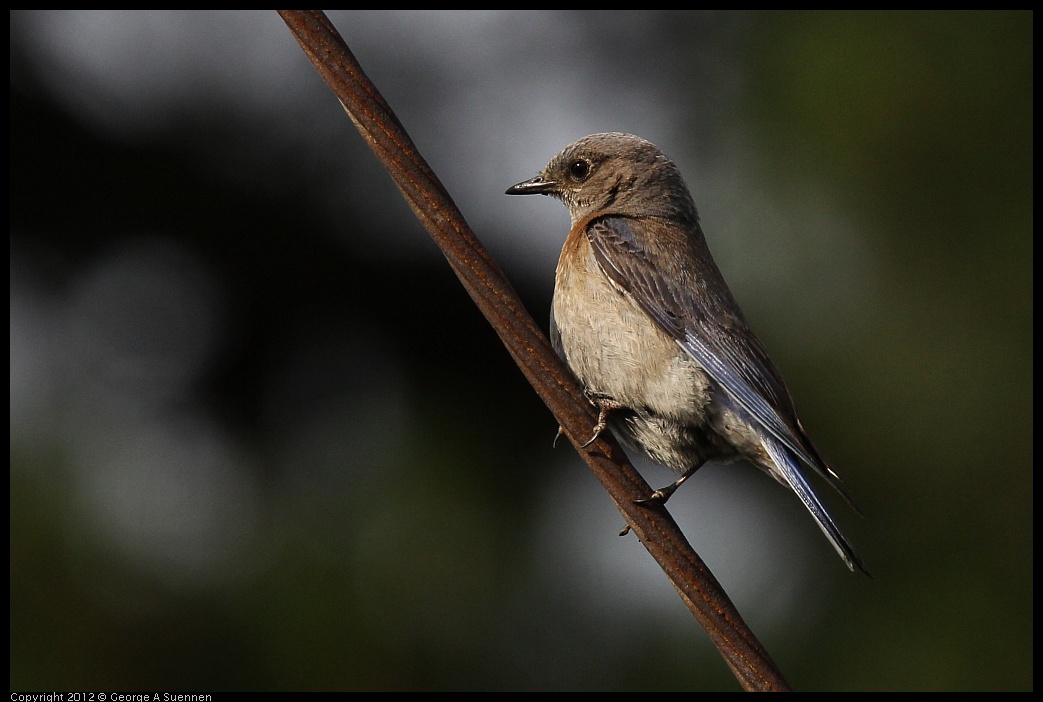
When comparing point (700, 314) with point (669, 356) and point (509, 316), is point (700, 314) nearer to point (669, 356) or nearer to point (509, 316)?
point (669, 356)

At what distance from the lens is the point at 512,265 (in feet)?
28.3

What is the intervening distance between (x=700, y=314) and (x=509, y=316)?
1785 mm

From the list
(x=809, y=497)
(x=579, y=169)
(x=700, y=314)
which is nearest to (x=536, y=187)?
(x=579, y=169)

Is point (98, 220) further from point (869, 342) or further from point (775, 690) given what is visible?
point (775, 690)

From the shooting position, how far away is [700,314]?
472 cm

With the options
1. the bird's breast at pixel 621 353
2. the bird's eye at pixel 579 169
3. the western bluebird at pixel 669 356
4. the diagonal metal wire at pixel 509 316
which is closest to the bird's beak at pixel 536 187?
the bird's eye at pixel 579 169

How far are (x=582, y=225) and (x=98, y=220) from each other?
18.4 ft

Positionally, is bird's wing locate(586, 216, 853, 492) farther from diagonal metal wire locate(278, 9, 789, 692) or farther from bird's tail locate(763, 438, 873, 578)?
diagonal metal wire locate(278, 9, 789, 692)

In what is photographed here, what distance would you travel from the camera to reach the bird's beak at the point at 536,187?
5.70m

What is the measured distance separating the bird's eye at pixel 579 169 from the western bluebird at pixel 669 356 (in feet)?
1.67

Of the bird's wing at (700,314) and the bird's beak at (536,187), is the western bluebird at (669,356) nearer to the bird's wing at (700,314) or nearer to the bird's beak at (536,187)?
the bird's wing at (700,314)

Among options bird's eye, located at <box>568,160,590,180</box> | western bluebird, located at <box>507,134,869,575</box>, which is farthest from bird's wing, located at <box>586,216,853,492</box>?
bird's eye, located at <box>568,160,590,180</box>

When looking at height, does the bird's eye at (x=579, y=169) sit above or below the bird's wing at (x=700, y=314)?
above

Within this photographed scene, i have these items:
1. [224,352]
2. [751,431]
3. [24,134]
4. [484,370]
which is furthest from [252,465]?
[751,431]
